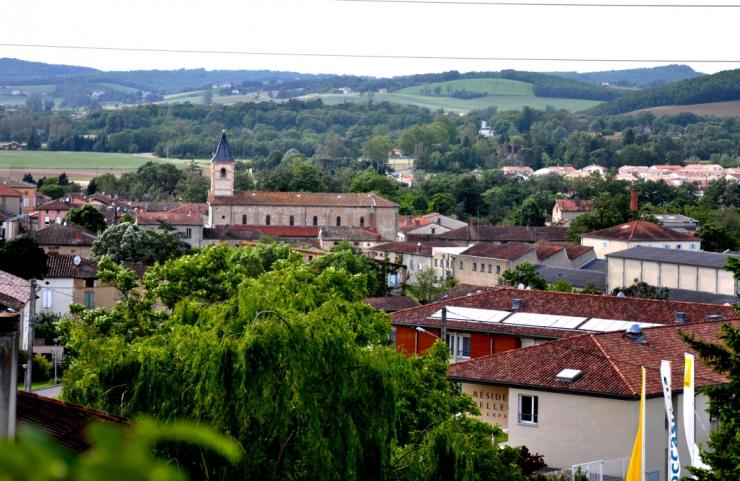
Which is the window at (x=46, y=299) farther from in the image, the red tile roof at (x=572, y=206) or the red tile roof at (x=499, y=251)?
the red tile roof at (x=572, y=206)

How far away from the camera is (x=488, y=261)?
81938 mm

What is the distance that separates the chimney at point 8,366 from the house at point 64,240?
6590 cm

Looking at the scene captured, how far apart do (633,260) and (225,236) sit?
136 feet

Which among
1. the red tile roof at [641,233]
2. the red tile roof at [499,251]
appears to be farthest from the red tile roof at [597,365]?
the red tile roof at [641,233]

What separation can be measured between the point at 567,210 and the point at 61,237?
72436 millimetres

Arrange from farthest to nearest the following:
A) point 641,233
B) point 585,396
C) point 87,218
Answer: point 87,218
point 641,233
point 585,396

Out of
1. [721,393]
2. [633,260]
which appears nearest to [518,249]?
[633,260]

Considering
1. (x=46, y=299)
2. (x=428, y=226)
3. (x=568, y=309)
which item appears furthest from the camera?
(x=428, y=226)

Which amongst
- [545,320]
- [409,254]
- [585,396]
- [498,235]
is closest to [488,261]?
[409,254]

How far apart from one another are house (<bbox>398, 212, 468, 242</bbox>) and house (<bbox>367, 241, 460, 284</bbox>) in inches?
544

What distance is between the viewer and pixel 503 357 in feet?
87.3

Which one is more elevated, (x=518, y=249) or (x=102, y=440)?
(x=102, y=440)

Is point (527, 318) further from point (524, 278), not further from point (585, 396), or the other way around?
point (524, 278)

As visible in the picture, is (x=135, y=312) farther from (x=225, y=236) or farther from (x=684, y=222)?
(x=684, y=222)
